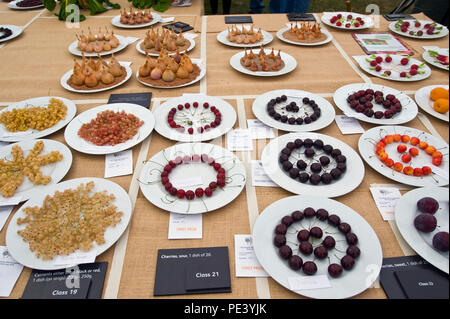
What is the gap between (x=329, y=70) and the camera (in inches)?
74.7

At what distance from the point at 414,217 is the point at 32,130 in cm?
168

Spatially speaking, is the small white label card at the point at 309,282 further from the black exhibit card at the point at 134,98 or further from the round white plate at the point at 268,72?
the round white plate at the point at 268,72

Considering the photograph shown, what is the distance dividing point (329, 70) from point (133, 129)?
131 centimetres

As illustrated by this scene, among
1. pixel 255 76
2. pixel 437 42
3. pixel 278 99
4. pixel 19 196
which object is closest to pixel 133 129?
pixel 19 196

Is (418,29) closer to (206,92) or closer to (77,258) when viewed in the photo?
(206,92)

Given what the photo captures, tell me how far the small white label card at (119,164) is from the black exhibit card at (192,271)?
43 centimetres

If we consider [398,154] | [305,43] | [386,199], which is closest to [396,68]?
[305,43]

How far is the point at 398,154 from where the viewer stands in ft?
4.07

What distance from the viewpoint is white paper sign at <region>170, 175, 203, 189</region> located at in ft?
3.69

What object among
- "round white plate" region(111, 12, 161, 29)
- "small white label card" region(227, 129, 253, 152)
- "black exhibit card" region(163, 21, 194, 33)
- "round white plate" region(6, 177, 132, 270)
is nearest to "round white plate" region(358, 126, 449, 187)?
"small white label card" region(227, 129, 253, 152)

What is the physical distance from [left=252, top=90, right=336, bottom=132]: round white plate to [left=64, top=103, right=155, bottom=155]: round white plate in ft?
1.80

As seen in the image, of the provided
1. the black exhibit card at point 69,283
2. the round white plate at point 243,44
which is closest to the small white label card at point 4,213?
the black exhibit card at point 69,283
